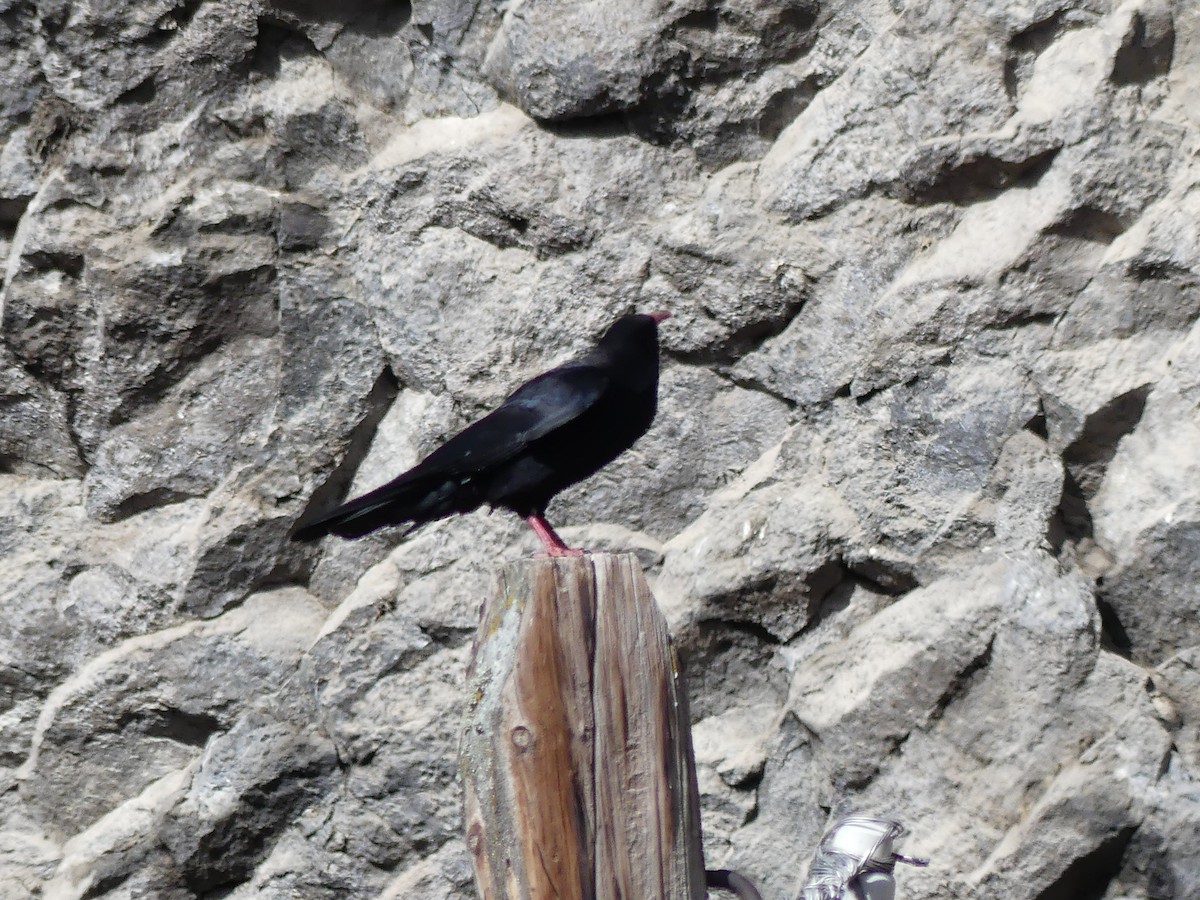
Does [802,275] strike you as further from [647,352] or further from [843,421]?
[647,352]

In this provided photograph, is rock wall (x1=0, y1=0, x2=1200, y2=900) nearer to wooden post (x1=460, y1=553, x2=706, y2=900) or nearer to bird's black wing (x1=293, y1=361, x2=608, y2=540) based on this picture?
bird's black wing (x1=293, y1=361, x2=608, y2=540)

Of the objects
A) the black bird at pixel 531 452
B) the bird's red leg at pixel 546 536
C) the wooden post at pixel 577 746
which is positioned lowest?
the wooden post at pixel 577 746

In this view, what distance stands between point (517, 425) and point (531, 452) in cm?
8

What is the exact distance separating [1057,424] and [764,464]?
3.46 ft

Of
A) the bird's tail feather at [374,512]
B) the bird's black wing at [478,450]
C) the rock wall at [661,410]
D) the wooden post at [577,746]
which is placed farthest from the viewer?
the rock wall at [661,410]

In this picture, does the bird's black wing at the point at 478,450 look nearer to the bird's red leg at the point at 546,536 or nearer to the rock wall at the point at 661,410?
the bird's red leg at the point at 546,536

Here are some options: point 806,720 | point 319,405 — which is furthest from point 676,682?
point 319,405

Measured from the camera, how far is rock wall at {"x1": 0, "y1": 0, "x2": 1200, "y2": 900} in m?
4.15

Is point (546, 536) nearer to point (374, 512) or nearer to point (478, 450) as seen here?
point (478, 450)

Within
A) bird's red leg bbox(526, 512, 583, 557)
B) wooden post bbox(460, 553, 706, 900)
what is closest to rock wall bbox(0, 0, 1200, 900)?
bird's red leg bbox(526, 512, 583, 557)

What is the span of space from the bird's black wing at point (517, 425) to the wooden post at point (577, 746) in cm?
106

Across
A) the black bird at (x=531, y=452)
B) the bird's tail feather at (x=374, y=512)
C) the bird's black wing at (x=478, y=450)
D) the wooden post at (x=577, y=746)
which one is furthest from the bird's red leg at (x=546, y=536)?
the wooden post at (x=577, y=746)

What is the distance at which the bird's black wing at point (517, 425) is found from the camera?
3340 mm

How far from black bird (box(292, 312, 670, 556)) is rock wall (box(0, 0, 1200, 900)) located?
130 centimetres
